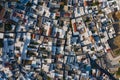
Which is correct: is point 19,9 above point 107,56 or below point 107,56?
above

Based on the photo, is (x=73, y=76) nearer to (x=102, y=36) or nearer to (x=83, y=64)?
(x=83, y=64)

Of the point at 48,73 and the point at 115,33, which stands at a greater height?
the point at 115,33

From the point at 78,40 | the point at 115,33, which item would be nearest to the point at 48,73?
the point at 78,40

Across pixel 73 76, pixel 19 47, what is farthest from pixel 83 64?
pixel 19 47

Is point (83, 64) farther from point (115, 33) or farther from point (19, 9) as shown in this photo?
point (19, 9)

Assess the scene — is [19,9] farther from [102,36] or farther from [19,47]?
[102,36]

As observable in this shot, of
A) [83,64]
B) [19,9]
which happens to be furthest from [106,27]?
[19,9]
